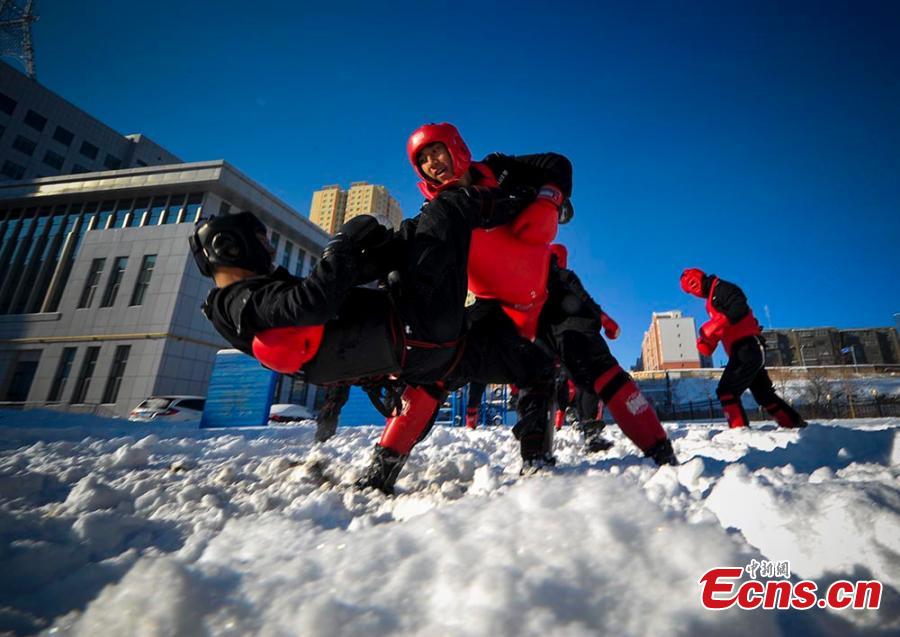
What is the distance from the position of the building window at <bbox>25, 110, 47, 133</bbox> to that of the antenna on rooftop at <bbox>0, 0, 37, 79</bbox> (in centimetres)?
385

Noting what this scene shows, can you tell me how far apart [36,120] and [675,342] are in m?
86.5

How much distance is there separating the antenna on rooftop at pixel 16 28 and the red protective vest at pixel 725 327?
5050cm

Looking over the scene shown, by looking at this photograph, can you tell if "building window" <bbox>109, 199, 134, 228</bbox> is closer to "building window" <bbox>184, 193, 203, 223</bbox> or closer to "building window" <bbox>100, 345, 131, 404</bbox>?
"building window" <bbox>184, 193, 203, 223</bbox>

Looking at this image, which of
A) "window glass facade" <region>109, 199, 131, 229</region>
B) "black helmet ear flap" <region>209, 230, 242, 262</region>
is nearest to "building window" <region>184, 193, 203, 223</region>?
"window glass facade" <region>109, 199, 131, 229</region>

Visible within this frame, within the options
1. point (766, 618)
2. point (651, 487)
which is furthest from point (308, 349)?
point (766, 618)

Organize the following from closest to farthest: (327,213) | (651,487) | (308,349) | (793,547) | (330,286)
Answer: (793,547) < (651,487) < (330,286) < (308,349) < (327,213)

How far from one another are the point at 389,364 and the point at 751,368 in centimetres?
423

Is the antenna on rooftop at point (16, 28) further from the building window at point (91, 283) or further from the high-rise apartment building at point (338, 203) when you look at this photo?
the high-rise apartment building at point (338, 203)

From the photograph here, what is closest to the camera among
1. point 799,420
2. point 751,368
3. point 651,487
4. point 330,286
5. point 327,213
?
point 651,487

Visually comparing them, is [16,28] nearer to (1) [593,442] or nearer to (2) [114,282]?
(2) [114,282]

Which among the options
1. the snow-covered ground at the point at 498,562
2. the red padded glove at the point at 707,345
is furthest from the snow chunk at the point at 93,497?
the red padded glove at the point at 707,345

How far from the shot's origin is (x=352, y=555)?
82 centimetres

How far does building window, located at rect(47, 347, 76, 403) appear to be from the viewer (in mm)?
20906

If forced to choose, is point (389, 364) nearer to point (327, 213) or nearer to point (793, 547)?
point (793, 547)
